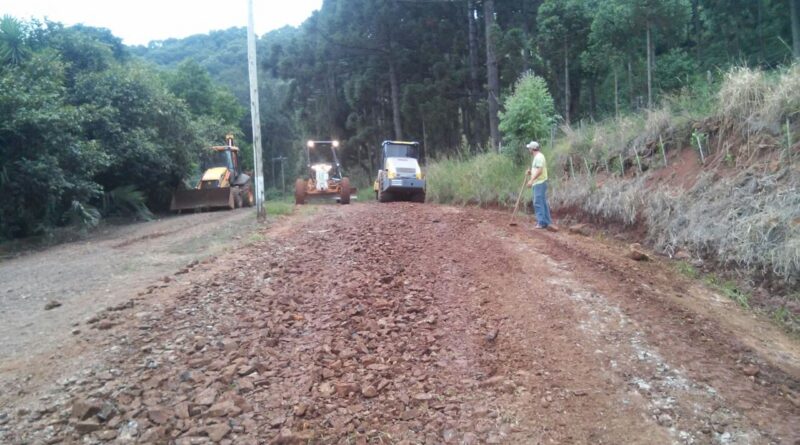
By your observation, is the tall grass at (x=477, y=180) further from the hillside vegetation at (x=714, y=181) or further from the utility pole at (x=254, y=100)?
the utility pole at (x=254, y=100)

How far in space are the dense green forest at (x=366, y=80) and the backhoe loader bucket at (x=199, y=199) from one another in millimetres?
860

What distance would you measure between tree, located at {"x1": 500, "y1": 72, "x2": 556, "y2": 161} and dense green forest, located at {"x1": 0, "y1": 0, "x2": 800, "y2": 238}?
0.79 ft

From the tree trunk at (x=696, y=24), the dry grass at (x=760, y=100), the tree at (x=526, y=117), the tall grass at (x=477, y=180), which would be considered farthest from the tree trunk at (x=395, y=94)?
the dry grass at (x=760, y=100)

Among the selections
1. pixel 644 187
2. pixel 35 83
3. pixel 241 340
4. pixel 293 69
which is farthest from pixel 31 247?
pixel 293 69

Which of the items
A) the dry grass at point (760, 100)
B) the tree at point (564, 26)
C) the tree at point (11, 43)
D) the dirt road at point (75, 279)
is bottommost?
the dirt road at point (75, 279)

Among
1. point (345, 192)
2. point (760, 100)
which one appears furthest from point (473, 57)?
point (760, 100)

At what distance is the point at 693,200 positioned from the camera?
713 cm

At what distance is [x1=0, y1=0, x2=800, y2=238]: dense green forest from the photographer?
11.7 meters

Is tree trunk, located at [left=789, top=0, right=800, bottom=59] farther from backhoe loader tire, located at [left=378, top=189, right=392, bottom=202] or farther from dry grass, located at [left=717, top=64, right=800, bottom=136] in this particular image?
backhoe loader tire, located at [left=378, top=189, right=392, bottom=202]

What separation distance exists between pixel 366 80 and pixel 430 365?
29463 millimetres

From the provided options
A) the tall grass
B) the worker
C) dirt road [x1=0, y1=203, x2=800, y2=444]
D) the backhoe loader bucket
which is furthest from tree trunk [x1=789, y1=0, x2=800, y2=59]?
the backhoe loader bucket

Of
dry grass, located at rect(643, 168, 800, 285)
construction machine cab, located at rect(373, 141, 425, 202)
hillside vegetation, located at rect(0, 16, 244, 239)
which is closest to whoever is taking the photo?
dry grass, located at rect(643, 168, 800, 285)

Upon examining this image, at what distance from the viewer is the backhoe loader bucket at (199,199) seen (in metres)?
18.7

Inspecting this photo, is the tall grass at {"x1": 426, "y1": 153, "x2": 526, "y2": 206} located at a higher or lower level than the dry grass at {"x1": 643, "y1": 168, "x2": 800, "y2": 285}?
higher
